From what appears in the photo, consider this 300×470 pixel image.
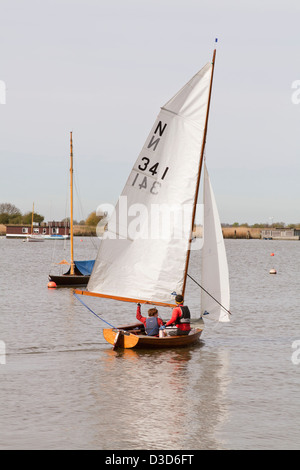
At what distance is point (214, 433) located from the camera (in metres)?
15.2

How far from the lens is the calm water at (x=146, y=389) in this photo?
1493cm

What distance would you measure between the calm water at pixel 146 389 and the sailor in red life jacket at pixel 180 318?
921 millimetres

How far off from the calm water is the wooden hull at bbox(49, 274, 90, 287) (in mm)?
18257

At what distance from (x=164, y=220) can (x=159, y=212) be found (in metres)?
0.40

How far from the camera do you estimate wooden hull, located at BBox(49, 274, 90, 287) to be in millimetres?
54281

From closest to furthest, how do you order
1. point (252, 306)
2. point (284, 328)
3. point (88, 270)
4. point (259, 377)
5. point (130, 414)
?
1. point (130, 414)
2. point (259, 377)
3. point (284, 328)
4. point (252, 306)
5. point (88, 270)

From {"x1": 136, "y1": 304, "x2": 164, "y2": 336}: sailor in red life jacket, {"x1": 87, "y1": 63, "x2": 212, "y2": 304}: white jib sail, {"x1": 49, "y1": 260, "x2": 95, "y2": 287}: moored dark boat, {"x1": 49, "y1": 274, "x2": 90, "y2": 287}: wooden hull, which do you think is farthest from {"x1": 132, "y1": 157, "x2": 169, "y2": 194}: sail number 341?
{"x1": 49, "y1": 274, "x2": 90, "y2": 287}: wooden hull

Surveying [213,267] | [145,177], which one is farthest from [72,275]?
[145,177]

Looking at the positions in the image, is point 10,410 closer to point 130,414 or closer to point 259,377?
point 130,414

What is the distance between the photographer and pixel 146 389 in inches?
765

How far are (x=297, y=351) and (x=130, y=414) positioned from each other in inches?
473

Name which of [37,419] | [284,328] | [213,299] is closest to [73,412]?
[37,419]

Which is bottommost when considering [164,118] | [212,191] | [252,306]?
[252,306]

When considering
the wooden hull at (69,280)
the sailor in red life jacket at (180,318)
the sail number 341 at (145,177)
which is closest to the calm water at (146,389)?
the sailor in red life jacket at (180,318)
